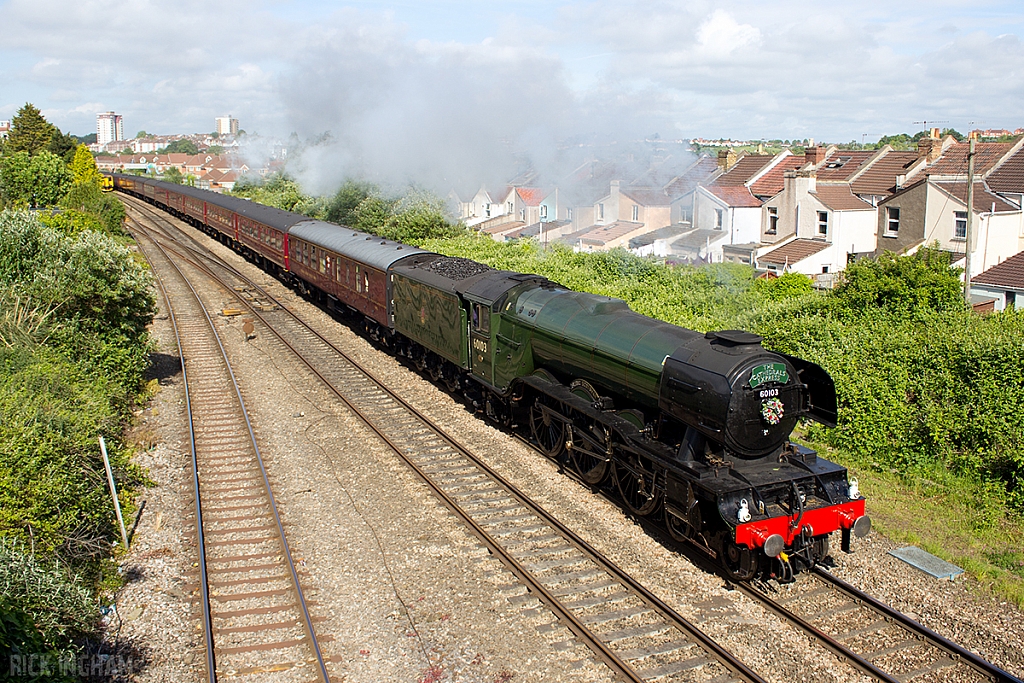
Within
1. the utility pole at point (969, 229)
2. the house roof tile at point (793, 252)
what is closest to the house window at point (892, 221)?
the house roof tile at point (793, 252)

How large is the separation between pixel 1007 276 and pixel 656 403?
869 inches

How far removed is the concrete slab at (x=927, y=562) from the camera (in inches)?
349

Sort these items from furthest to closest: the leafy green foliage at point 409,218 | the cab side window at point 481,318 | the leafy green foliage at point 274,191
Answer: the leafy green foliage at point 274,191
the leafy green foliage at point 409,218
the cab side window at point 481,318

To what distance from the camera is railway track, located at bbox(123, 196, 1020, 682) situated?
722cm

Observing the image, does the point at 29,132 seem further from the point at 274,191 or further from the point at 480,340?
the point at 480,340

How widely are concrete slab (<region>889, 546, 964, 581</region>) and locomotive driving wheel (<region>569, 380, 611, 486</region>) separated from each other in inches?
154

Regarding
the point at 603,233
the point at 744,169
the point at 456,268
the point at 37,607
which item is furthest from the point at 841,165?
the point at 37,607

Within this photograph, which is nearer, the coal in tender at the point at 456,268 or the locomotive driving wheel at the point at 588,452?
the locomotive driving wheel at the point at 588,452

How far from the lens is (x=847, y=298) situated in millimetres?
17406

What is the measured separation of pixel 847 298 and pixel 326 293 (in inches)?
604

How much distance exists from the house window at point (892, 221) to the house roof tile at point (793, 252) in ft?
11.0

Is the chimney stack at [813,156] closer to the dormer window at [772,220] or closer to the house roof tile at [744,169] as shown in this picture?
the house roof tile at [744,169]

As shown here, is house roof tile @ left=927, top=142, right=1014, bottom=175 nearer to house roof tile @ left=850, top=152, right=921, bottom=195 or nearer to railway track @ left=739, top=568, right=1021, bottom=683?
house roof tile @ left=850, top=152, right=921, bottom=195

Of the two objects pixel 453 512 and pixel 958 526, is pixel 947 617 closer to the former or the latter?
pixel 958 526
